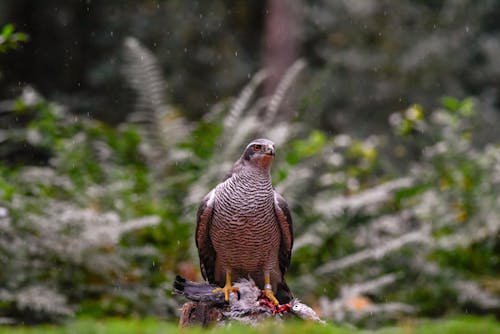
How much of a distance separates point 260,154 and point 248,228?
463mm

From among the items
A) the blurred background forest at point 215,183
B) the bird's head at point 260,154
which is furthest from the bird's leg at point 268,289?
the blurred background forest at point 215,183

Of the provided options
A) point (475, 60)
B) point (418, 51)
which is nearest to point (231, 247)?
point (418, 51)

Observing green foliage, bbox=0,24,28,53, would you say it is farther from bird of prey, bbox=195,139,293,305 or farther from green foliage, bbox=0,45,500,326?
bird of prey, bbox=195,139,293,305

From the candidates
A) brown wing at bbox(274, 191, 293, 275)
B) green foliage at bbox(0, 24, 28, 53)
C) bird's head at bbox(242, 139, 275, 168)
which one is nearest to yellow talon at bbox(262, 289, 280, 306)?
brown wing at bbox(274, 191, 293, 275)

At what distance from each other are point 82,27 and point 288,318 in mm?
13796

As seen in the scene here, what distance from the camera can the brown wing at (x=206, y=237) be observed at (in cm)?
Answer: 516

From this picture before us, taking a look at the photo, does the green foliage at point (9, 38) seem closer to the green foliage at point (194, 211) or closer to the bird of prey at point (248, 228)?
the green foliage at point (194, 211)

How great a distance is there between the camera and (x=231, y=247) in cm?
511

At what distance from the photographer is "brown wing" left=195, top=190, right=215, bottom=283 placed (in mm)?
5156

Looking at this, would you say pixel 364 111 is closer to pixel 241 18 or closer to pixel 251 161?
pixel 241 18

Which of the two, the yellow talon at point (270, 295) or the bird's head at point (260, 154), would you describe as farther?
the bird's head at point (260, 154)

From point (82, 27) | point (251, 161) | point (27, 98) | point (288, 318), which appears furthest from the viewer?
point (82, 27)

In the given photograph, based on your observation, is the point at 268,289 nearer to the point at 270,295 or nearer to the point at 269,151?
the point at 270,295

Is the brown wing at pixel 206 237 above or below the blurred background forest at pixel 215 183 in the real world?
A: below
